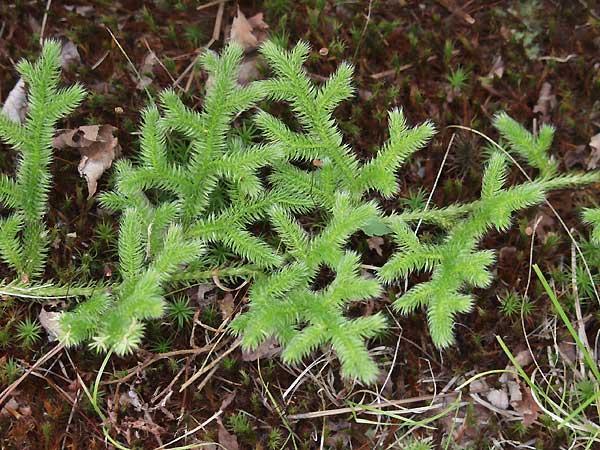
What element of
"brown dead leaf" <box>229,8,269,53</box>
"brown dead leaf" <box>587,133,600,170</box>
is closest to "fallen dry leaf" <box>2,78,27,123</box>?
"brown dead leaf" <box>229,8,269,53</box>

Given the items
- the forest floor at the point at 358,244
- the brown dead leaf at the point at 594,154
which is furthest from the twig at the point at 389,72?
the brown dead leaf at the point at 594,154

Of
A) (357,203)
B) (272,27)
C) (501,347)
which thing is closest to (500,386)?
(501,347)

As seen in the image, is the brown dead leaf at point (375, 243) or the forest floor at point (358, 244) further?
the brown dead leaf at point (375, 243)

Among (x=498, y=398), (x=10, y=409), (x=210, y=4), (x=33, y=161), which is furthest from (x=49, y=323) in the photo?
(x=498, y=398)

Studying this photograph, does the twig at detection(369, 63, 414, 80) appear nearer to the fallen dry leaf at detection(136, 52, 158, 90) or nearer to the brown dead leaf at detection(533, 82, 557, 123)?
the brown dead leaf at detection(533, 82, 557, 123)

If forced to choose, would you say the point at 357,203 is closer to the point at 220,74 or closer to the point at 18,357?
the point at 220,74

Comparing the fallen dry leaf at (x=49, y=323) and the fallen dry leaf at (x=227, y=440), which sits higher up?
the fallen dry leaf at (x=49, y=323)

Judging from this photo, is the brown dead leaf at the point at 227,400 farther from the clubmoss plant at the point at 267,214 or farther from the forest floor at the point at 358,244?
the clubmoss plant at the point at 267,214
